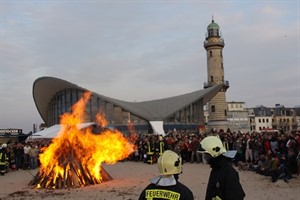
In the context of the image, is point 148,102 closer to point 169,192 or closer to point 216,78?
point 216,78

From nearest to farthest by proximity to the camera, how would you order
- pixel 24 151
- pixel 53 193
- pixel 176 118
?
1. pixel 53 193
2. pixel 24 151
3. pixel 176 118

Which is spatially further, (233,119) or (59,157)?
(233,119)

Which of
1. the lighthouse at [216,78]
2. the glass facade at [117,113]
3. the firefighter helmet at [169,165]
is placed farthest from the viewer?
the lighthouse at [216,78]

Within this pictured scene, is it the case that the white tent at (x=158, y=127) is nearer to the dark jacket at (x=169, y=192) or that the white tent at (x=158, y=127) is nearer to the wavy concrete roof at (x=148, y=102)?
the wavy concrete roof at (x=148, y=102)

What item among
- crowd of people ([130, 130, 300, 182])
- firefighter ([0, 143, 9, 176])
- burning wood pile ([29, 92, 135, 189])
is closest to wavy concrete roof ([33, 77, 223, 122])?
crowd of people ([130, 130, 300, 182])

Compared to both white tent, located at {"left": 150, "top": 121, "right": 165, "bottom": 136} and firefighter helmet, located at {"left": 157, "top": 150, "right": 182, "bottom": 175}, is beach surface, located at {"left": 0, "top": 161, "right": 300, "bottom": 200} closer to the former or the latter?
firefighter helmet, located at {"left": 157, "top": 150, "right": 182, "bottom": 175}

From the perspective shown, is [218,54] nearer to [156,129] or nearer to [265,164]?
[156,129]

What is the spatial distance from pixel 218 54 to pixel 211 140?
5215 cm

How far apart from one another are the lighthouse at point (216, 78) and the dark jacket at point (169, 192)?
50922 millimetres

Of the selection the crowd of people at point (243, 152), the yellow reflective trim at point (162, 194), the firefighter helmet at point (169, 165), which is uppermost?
the firefighter helmet at point (169, 165)

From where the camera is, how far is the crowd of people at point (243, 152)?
44.2ft

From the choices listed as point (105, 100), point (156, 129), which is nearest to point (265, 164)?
point (156, 129)

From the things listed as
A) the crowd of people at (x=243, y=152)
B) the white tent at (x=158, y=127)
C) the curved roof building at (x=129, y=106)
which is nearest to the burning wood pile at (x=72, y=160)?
the crowd of people at (x=243, y=152)

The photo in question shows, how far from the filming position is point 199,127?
46.8 m
